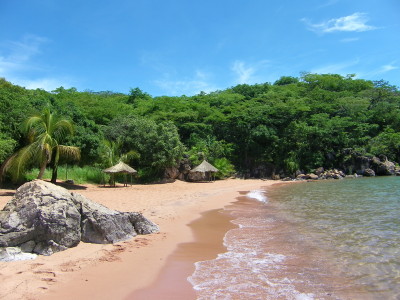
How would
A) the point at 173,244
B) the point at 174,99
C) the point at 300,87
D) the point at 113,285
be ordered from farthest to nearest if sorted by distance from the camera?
the point at 300,87 → the point at 174,99 → the point at 173,244 → the point at 113,285

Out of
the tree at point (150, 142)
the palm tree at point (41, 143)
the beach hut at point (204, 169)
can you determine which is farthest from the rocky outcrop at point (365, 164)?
the palm tree at point (41, 143)

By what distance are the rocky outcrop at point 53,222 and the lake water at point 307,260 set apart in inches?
82.0

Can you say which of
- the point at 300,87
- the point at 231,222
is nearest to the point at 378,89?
the point at 300,87

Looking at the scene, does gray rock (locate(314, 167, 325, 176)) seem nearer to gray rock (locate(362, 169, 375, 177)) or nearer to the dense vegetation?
the dense vegetation

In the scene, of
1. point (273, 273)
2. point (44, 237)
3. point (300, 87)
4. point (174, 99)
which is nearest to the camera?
point (273, 273)

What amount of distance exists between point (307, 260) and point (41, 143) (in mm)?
12653

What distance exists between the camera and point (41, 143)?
14.3m

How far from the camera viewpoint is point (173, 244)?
6.82m

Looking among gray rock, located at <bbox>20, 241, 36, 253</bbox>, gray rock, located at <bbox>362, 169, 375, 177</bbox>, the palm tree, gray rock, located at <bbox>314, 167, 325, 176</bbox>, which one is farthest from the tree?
gray rock, located at <bbox>362, 169, 375, 177</bbox>

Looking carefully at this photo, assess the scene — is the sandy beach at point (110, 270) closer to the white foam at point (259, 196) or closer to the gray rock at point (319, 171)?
the white foam at point (259, 196)

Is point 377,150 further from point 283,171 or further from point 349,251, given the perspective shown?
point 349,251

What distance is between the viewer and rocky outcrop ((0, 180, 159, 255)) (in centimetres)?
556

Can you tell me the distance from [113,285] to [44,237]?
2.01m

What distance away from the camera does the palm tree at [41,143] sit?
14.2 meters
